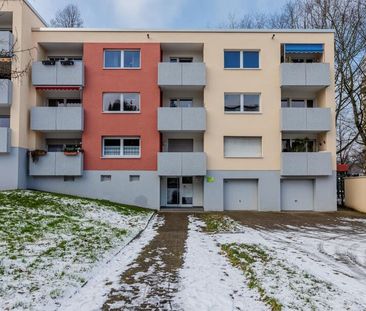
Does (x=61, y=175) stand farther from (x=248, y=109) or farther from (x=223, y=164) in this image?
(x=248, y=109)


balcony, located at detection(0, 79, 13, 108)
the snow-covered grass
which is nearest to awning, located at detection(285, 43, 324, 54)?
the snow-covered grass

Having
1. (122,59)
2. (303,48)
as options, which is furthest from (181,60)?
(303,48)

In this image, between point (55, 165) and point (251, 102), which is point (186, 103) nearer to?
point (251, 102)

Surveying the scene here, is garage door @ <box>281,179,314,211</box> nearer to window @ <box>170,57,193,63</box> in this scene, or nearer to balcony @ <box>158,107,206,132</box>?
balcony @ <box>158,107,206,132</box>

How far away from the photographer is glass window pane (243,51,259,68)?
2198 centimetres

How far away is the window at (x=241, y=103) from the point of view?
859 inches

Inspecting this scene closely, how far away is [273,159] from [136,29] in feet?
38.7

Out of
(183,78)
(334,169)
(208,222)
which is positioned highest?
(183,78)

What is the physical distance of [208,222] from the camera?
15.7 meters

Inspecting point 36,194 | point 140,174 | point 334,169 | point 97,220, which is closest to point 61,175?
point 36,194

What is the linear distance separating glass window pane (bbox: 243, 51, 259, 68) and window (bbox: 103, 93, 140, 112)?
721cm

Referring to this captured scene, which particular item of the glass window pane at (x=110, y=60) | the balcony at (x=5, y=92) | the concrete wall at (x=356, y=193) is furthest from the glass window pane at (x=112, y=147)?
the concrete wall at (x=356, y=193)

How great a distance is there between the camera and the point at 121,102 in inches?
854

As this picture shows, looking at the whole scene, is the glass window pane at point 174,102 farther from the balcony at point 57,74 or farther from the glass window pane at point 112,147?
the balcony at point 57,74
